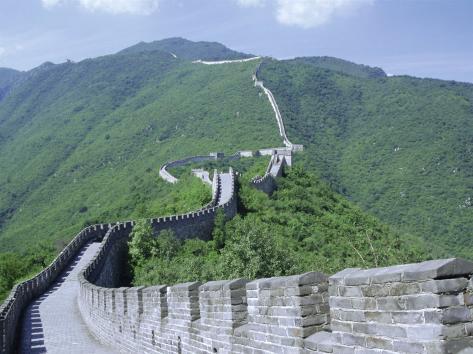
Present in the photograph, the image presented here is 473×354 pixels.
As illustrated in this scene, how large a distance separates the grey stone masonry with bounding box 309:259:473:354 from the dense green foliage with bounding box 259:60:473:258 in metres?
42.7

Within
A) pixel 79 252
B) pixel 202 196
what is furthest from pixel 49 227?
pixel 79 252

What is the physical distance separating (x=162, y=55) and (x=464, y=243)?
11504cm

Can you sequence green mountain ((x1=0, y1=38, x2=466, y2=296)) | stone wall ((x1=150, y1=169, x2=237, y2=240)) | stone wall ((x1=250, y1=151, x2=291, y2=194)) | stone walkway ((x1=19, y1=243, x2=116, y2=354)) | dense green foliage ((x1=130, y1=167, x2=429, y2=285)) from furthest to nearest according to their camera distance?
1. stone wall ((x1=250, y1=151, x2=291, y2=194))
2. green mountain ((x1=0, y1=38, x2=466, y2=296))
3. stone wall ((x1=150, y1=169, x2=237, y2=240))
4. dense green foliage ((x1=130, y1=167, x2=429, y2=285))
5. stone walkway ((x1=19, y1=243, x2=116, y2=354))

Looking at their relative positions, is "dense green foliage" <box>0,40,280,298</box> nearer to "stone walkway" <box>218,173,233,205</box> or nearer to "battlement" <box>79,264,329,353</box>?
"stone walkway" <box>218,173,233,205</box>

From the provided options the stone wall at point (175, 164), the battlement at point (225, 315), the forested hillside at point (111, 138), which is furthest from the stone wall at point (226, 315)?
the stone wall at point (175, 164)

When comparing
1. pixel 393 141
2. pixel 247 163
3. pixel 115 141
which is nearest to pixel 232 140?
pixel 247 163

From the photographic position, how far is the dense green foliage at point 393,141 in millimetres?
65688

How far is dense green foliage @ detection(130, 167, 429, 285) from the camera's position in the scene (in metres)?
20.7

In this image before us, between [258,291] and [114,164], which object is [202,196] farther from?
[114,164]

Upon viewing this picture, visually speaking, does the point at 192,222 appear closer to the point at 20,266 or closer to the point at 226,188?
the point at 20,266

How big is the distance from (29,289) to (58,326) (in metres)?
5.75

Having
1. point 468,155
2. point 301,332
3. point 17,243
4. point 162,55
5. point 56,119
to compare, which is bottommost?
point 301,332

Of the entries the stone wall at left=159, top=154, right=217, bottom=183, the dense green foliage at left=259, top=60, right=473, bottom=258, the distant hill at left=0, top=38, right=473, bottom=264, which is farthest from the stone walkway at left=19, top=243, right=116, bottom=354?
the stone wall at left=159, top=154, right=217, bottom=183

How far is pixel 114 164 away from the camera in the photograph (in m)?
81.7
